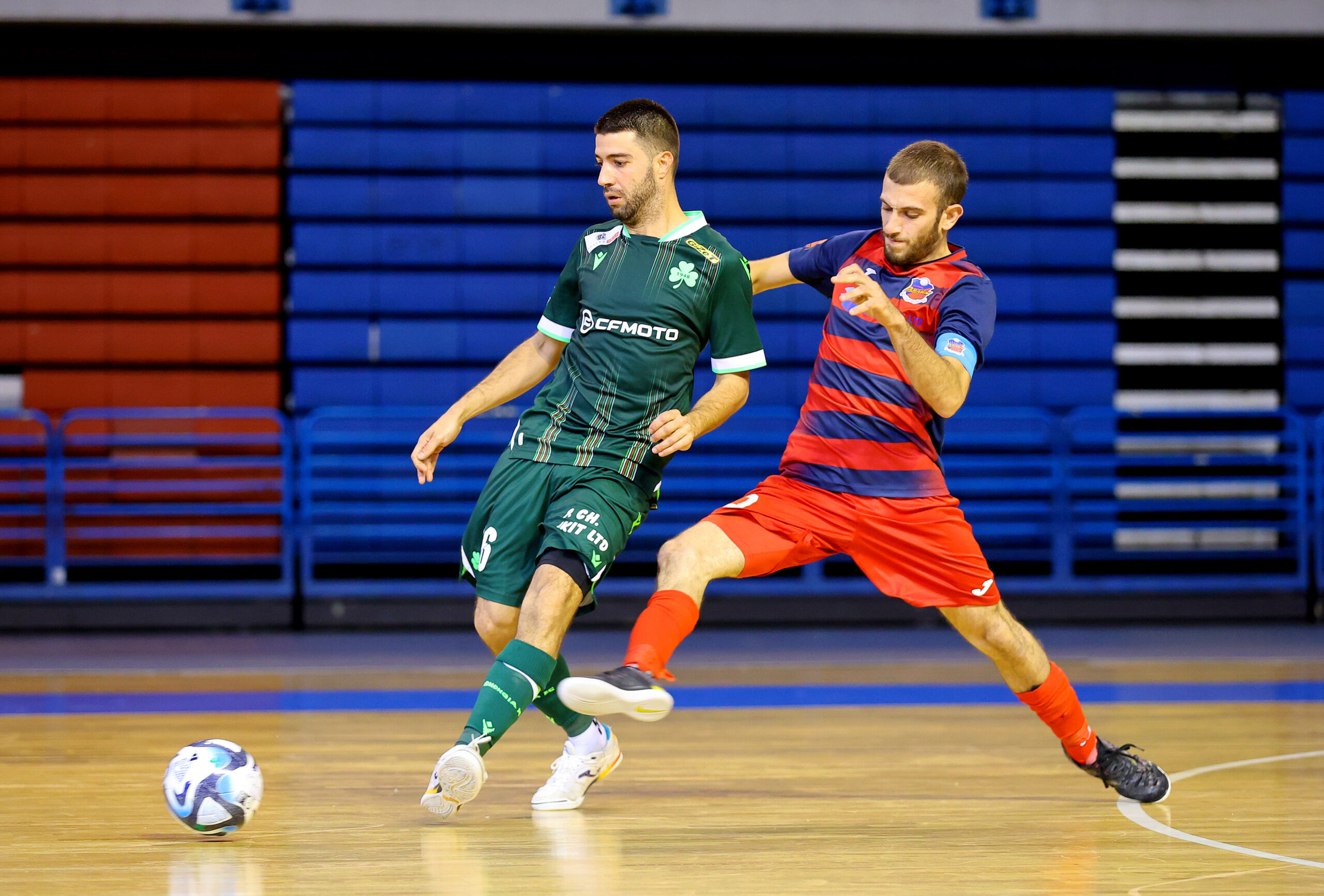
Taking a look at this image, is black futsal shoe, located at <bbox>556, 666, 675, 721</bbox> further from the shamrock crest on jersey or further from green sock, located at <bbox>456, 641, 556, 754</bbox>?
the shamrock crest on jersey

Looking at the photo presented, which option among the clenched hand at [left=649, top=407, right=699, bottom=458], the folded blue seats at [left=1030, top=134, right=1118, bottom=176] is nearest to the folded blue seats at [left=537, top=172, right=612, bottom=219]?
the folded blue seats at [left=1030, top=134, right=1118, bottom=176]

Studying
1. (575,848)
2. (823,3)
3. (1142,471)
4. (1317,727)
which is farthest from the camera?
(1142,471)

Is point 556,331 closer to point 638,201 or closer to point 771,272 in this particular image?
point 638,201

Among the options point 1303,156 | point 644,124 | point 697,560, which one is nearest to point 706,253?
point 644,124

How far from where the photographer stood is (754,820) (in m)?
2.76

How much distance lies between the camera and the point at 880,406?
276 cm

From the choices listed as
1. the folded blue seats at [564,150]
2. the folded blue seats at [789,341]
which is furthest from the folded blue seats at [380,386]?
the folded blue seats at [789,341]

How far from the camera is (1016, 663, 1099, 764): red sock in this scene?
2.86 meters

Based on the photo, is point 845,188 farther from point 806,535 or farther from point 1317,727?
point 806,535

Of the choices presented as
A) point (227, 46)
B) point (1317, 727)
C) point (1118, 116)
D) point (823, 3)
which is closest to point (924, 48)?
point (823, 3)

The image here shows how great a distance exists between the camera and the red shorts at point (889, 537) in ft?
8.80

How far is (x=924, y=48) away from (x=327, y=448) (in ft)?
12.2

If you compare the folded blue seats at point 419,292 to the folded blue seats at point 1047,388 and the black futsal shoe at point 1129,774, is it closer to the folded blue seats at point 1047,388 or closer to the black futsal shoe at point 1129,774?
the folded blue seats at point 1047,388

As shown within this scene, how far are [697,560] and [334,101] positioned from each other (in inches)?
203
